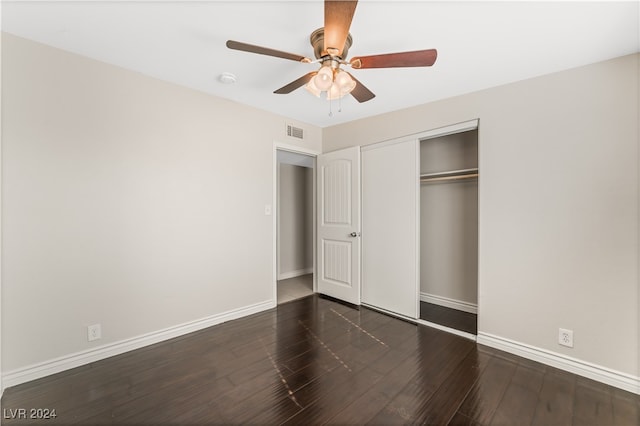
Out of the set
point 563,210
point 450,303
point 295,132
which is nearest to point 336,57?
point 295,132

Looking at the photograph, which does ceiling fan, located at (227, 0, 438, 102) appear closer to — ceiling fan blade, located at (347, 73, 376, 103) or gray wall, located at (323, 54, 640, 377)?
ceiling fan blade, located at (347, 73, 376, 103)

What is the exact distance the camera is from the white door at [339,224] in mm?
3572

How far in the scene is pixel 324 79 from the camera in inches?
→ 67.9

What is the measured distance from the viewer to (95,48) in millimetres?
2072

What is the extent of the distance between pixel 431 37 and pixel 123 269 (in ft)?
9.98

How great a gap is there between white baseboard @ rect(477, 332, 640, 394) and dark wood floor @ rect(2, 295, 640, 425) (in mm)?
71

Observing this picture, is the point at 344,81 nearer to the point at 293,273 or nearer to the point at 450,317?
the point at 450,317

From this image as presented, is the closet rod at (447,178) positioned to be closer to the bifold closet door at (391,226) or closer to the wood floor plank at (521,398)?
the bifold closet door at (391,226)

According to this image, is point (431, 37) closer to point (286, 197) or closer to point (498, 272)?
point (498, 272)

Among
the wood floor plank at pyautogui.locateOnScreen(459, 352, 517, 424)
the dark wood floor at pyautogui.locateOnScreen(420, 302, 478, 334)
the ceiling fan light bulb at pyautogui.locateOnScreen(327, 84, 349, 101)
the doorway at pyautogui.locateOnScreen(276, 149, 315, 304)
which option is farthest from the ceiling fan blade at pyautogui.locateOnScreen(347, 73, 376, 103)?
the doorway at pyautogui.locateOnScreen(276, 149, 315, 304)

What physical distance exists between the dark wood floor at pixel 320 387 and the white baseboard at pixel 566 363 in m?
0.07

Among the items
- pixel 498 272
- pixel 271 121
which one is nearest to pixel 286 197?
pixel 271 121

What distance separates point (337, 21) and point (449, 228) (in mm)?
2919

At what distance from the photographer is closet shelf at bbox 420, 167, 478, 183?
3.20 m
